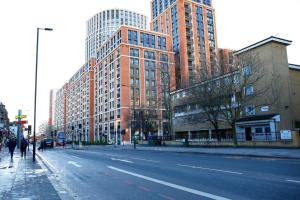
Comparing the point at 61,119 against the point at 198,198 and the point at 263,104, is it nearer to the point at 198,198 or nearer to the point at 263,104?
the point at 263,104

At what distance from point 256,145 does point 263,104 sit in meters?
9.25

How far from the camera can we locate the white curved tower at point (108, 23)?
136m

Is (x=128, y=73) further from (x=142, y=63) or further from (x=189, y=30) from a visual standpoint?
(x=189, y=30)

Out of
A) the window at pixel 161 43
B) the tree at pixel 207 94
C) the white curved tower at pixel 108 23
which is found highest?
the white curved tower at pixel 108 23

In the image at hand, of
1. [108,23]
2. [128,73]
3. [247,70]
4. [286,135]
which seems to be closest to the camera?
[286,135]

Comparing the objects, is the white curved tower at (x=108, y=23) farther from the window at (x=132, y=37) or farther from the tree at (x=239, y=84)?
the tree at (x=239, y=84)

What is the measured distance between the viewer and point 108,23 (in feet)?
447

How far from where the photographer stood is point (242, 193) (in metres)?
6.79

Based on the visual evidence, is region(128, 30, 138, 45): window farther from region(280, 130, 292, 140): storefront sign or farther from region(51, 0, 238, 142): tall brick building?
region(280, 130, 292, 140): storefront sign

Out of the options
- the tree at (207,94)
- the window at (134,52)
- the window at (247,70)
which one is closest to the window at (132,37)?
the window at (134,52)

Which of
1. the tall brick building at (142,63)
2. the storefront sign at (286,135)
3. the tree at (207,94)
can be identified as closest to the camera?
the storefront sign at (286,135)

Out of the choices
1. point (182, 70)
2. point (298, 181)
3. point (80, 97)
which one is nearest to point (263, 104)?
point (298, 181)

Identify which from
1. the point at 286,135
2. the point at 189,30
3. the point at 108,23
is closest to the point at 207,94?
the point at 286,135

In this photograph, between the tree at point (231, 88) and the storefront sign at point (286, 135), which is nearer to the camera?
the storefront sign at point (286, 135)
